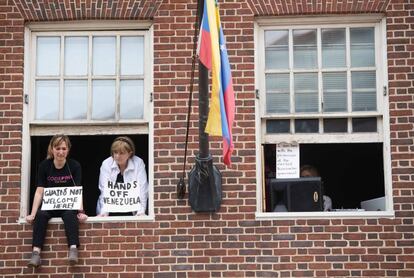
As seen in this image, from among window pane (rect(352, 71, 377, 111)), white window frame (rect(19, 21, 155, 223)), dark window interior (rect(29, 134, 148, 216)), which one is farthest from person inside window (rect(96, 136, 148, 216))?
window pane (rect(352, 71, 377, 111))

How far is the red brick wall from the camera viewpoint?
876 cm

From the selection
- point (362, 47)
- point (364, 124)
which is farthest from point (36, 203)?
point (362, 47)

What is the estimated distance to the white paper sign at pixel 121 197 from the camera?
29.7ft

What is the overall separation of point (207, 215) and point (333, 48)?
242cm

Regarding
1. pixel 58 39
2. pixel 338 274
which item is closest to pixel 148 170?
pixel 58 39

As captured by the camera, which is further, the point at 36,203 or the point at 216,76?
the point at 36,203

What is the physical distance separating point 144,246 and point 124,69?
2066 millimetres

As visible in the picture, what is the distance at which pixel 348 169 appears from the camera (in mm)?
11359

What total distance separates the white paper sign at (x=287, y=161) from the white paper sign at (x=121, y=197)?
164 centimetres

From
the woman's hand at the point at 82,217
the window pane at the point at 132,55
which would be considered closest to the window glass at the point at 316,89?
the window pane at the point at 132,55

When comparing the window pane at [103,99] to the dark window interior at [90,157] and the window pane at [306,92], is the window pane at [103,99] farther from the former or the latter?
the window pane at [306,92]

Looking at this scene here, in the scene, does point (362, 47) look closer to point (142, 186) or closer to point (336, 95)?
point (336, 95)

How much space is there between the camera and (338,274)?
8719mm

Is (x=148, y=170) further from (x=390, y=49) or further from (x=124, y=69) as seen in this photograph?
(x=390, y=49)
